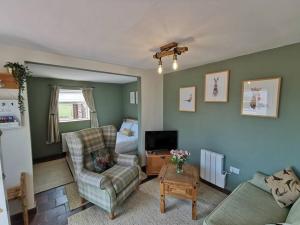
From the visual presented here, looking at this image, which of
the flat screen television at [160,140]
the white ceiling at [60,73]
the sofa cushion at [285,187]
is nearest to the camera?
the sofa cushion at [285,187]

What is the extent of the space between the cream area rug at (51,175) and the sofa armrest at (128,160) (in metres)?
1.16

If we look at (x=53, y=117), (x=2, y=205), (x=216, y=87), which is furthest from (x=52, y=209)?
(x=216, y=87)

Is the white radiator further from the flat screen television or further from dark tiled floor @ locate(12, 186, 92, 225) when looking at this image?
dark tiled floor @ locate(12, 186, 92, 225)

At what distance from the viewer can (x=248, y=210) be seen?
5.32 feet

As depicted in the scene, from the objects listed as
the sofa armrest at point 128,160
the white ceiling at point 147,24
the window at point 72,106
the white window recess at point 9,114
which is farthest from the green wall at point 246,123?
the window at point 72,106

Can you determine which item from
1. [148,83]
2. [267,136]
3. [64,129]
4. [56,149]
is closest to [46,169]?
[56,149]

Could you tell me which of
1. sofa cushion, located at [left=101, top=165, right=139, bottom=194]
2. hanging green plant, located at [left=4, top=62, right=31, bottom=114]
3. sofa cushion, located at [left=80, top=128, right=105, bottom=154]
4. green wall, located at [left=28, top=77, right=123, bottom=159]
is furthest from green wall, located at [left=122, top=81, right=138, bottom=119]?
hanging green plant, located at [left=4, top=62, right=31, bottom=114]

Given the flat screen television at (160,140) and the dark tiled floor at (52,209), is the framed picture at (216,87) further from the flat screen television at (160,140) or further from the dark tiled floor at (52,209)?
the dark tiled floor at (52,209)

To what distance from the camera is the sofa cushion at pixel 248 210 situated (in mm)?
1503

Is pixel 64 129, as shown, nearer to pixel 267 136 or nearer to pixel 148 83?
pixel 148 83

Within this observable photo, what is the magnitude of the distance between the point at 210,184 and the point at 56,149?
157 inches

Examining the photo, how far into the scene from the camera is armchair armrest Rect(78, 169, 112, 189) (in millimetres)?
1986

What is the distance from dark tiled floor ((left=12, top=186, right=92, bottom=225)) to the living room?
0.02 m

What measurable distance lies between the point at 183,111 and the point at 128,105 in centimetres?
252
